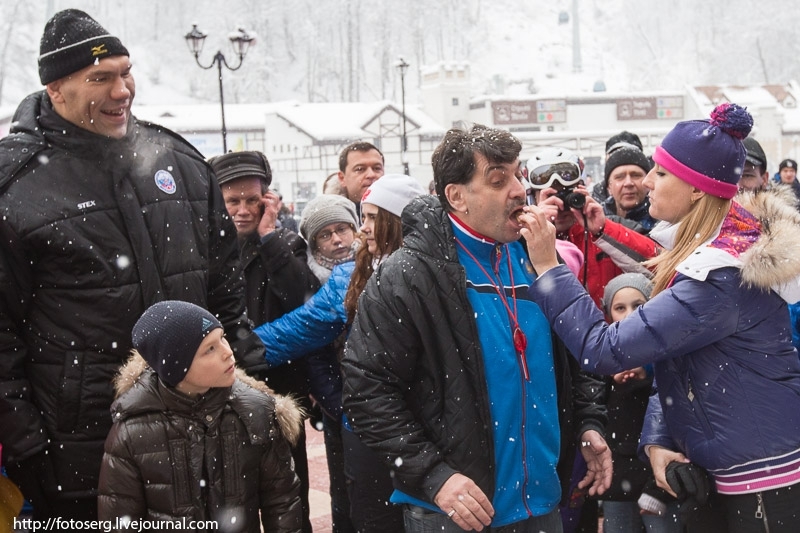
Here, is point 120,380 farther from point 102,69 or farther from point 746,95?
point 746,95

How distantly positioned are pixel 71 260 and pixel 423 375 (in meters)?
1.21

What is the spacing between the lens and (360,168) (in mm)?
5578

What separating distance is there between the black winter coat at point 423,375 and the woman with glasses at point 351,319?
78 cm

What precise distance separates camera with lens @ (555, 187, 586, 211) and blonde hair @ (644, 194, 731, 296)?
40.2 inches

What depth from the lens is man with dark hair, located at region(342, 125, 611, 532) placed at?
2551mm

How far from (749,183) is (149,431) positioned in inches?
153

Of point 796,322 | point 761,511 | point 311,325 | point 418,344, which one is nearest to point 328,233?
point 311,325

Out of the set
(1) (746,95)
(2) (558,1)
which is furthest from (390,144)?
(2) (558,1)

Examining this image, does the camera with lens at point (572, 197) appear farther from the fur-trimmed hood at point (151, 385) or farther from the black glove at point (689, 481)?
the fur-trimmed hood at point (151, 385)

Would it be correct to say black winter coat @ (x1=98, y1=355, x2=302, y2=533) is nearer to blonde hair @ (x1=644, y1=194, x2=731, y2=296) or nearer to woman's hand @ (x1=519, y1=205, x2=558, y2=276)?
woman's hand @ (x1=519, y1=205, x2=558, y2=276)

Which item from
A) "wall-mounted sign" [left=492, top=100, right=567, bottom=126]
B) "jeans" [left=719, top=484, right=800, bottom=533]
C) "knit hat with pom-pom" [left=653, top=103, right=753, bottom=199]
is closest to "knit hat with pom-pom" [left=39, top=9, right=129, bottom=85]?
"knit hat with pom-pom" [left=653, top=103, right=753, bottom=199]

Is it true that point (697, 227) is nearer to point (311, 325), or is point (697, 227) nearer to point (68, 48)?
point (311, 325)

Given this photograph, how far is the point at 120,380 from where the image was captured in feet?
9.20

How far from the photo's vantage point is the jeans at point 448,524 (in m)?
2.62
